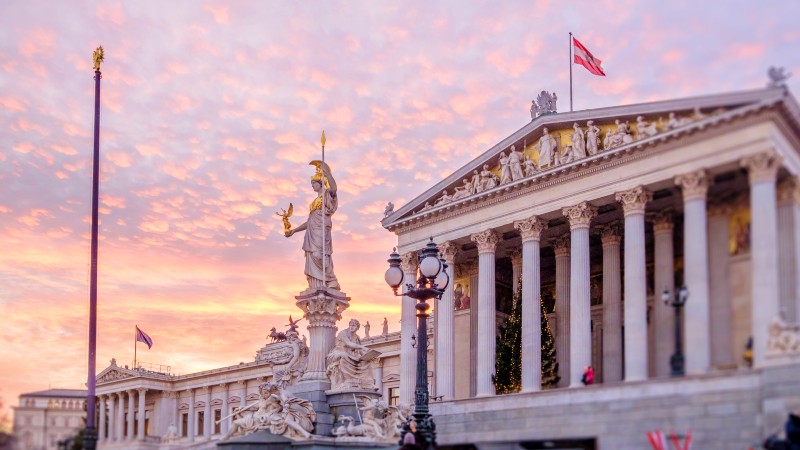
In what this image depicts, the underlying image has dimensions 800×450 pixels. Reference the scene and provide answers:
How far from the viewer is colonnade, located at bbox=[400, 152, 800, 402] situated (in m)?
34.8

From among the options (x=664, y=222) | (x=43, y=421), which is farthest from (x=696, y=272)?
(x=43, y=421)

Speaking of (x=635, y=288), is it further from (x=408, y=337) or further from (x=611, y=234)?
(x=408, y=337)

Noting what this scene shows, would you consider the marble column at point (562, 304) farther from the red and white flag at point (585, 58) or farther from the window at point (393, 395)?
the window at point (393, 395)

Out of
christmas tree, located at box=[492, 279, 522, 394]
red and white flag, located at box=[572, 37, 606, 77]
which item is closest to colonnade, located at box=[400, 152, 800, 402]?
christmas tree, located at box=[492, 279, 522, 394]

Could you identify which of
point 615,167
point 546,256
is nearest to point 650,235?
point 615,167

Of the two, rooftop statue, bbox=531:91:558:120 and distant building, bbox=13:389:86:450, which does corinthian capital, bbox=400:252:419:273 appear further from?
distant building, bbox=13:389:86:450

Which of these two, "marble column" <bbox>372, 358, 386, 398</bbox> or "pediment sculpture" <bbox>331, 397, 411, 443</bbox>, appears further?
"marble column" <bbox>372, 358, 386, 398</bbox>

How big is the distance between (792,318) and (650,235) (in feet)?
35.0

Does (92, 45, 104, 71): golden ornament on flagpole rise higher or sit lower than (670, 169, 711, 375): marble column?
higher

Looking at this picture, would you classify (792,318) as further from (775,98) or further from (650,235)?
(650,235)

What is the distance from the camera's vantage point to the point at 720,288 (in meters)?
36.5

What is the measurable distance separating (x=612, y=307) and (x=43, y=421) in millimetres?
25776

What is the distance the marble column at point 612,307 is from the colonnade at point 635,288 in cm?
4

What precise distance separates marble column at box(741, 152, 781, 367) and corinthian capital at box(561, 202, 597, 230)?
7962 millimetres
